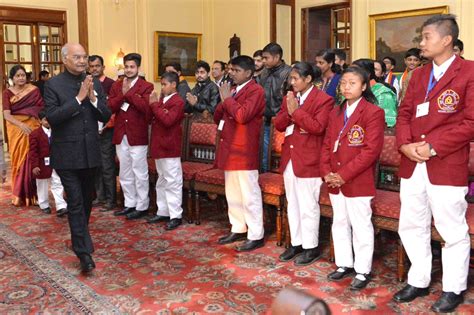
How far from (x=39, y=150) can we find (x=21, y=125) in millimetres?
605

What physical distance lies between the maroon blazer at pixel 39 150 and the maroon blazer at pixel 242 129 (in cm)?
226

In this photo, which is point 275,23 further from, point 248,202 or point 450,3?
point 248,202

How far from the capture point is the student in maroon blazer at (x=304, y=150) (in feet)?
12.8

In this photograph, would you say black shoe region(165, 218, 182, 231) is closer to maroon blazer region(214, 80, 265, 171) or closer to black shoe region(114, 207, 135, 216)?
black shoe region(114, 207, 135, 216)

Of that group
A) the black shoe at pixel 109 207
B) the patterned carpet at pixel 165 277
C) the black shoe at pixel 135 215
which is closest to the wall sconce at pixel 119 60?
the black shoe at pixel 109 207

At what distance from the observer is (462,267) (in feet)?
10.3

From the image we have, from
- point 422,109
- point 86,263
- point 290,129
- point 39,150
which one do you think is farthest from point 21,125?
point 422,109

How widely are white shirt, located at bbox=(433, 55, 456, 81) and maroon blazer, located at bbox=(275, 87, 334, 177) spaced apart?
35.8 inches

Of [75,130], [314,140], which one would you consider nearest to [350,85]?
[314,140]

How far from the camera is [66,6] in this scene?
11.2m

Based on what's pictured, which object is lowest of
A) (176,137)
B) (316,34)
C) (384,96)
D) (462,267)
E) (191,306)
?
(191,306)

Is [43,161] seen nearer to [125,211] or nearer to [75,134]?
[125,211]

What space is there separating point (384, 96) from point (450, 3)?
4568mm

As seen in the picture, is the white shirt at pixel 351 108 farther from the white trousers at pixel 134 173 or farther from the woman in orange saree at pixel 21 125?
the woman in orange saree at pixel 21 125
